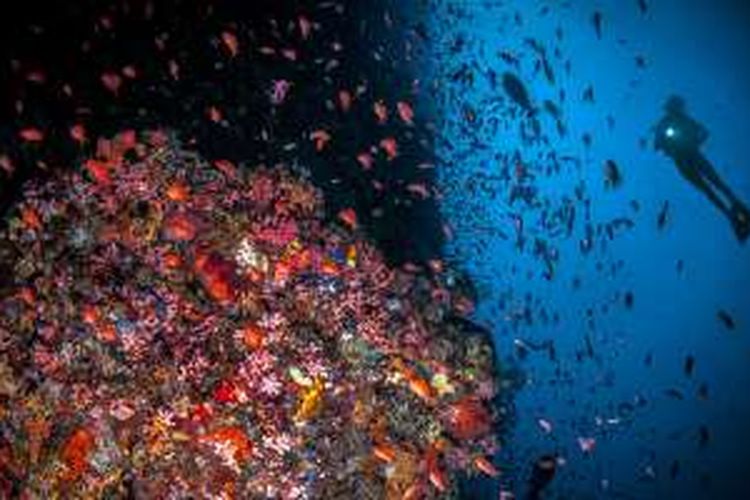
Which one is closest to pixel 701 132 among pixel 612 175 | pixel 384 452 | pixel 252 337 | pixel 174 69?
pixel 612 175

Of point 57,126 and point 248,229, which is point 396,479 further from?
point 57,126

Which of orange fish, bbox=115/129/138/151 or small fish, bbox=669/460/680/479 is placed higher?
small fish, bbox=669/460/680/479

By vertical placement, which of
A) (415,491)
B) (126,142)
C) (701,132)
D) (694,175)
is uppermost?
(701,132)

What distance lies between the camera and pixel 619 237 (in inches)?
6353

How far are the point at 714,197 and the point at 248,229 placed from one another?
44.7ft

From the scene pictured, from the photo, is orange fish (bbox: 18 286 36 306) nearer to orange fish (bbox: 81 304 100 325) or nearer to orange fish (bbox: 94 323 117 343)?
orange fish (bbox: 81 304 100 325)

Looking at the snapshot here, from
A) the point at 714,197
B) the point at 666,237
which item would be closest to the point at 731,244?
the point at 666,237

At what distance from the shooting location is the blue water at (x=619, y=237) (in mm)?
19766

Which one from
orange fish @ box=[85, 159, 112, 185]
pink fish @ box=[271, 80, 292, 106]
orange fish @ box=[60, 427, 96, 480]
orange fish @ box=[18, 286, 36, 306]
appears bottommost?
orange fish @ box=[60, 427, 96, 480]

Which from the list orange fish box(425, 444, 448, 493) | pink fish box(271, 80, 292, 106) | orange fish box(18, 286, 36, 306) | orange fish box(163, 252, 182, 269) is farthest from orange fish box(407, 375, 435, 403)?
pink fish box(271, 80, 292, 106)

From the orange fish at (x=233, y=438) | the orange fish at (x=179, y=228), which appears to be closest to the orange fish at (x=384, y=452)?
the orange fish at (x=233, y=438)

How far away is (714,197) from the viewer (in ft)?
58.4

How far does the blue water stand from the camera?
778 inches

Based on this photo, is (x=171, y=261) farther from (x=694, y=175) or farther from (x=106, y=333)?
(x=694, y=175)
